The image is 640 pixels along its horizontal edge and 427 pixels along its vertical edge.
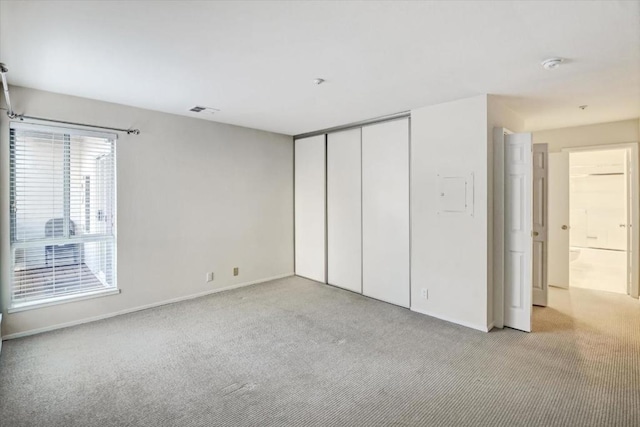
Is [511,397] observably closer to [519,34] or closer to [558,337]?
[558,337]

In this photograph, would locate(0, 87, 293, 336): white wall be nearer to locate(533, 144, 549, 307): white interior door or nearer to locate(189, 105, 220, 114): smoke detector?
locate(189, 105, 220, 114): smoke detector

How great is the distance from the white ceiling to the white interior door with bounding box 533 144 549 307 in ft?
2.57

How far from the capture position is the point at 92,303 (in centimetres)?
372

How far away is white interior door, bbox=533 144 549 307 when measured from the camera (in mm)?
4277

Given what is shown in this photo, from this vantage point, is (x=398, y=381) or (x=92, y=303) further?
(x=92, y=303)

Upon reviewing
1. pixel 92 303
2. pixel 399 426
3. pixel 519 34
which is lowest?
pixel 399 426

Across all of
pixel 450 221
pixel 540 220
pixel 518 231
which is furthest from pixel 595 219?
pixel 450 221

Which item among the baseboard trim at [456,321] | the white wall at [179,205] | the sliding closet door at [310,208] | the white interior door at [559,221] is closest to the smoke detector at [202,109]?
the white wall at [179,205]

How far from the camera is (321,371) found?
266 centimetres

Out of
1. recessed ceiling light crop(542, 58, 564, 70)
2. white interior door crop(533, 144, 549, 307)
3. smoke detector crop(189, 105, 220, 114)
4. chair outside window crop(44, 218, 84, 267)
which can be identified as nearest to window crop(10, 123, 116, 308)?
chair outside window crop(44, 218, 84, 267)

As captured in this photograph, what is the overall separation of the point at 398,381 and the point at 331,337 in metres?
0.96

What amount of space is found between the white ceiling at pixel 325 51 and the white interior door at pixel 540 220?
783 millimetres

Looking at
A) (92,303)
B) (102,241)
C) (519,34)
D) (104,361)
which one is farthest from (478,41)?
(92,303)

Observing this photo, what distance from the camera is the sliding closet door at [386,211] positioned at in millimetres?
4223
